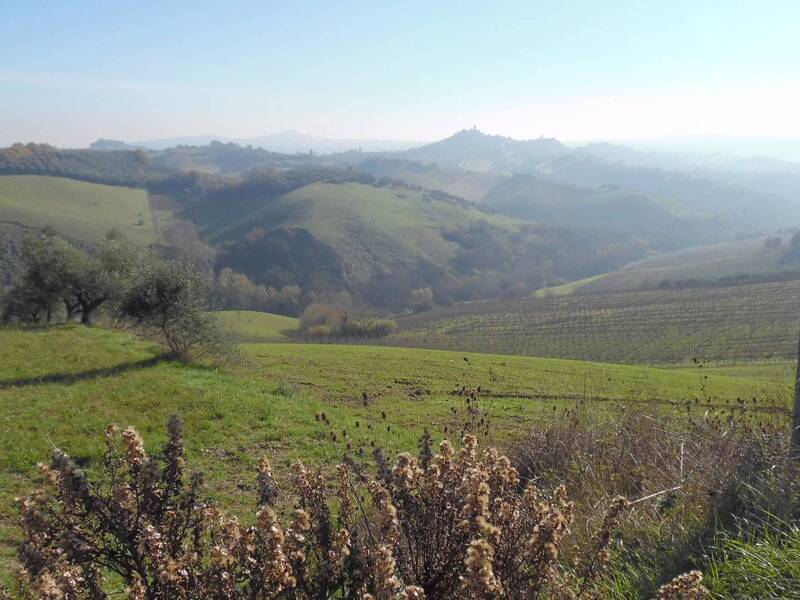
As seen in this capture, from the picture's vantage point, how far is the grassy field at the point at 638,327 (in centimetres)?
4650

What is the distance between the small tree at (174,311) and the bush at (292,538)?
61.6 feet

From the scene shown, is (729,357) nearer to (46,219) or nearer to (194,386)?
(194,386)

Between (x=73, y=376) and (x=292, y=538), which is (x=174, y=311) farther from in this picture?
(x=292, y=538)

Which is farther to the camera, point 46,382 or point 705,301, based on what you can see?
point 705,301

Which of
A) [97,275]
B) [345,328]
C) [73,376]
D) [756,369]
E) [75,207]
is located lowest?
[345,328]

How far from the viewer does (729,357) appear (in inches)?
1692

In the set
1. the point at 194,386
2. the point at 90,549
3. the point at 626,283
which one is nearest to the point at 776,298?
the point at 626,283

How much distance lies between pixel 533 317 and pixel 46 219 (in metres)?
86.0

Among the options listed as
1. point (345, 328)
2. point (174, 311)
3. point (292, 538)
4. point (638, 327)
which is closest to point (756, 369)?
point (638, 327)

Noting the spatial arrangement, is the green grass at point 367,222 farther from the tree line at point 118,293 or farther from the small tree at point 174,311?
the small tree at point 174,311

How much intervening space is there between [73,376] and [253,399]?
6102 millimetres

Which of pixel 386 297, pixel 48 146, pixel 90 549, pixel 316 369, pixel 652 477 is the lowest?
pixel 386 297

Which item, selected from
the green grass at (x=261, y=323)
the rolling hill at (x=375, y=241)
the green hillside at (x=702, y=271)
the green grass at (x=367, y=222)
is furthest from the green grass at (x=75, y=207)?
the green hillside at (x=702, y=271)

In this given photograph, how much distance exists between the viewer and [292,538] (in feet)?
9.11
